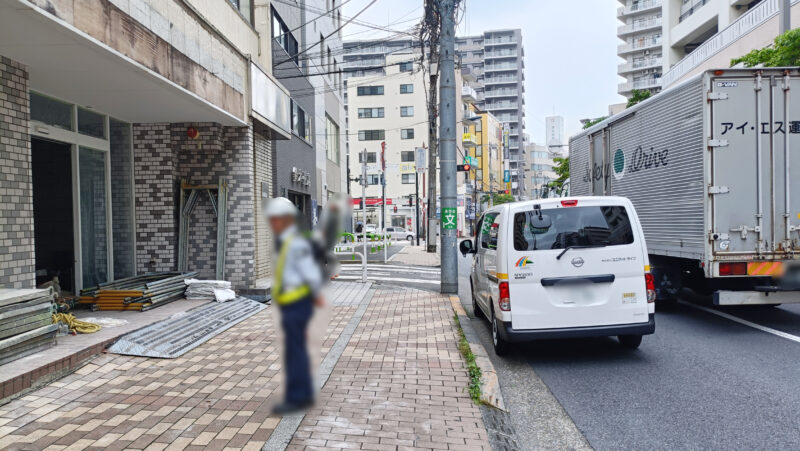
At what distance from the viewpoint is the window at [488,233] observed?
26.5ft

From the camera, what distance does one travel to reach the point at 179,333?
7246mm

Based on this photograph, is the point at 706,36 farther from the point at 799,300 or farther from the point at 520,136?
the point at 520,136

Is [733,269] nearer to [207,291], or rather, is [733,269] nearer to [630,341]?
[630,341]

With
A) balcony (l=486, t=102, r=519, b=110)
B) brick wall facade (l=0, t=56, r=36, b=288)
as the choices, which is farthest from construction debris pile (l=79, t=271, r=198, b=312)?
balcony (l=486, t=102, r=519, b=110)

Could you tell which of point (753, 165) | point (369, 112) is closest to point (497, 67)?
point (369, 112)

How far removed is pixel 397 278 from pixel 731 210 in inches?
398

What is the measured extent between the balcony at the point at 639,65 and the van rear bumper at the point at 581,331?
64320 millimetres

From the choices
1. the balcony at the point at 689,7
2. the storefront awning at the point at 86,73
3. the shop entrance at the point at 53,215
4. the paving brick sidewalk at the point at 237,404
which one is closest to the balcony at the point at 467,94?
the balcony at the point at 689,7

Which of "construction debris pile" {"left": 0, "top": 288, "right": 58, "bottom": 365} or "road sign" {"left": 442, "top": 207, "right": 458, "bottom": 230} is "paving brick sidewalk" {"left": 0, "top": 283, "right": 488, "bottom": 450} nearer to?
"construction debris pile" {"left": 0, "top": 288, "right": 58, "bottom": 365}

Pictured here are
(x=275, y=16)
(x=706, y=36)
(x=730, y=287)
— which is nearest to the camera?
(x=730, y=287)

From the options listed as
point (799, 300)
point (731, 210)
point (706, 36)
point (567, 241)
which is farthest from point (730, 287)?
point (706, 36)

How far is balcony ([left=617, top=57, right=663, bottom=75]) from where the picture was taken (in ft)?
207

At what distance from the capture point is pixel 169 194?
9633 mm

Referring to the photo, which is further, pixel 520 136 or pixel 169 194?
pixel 520 136
